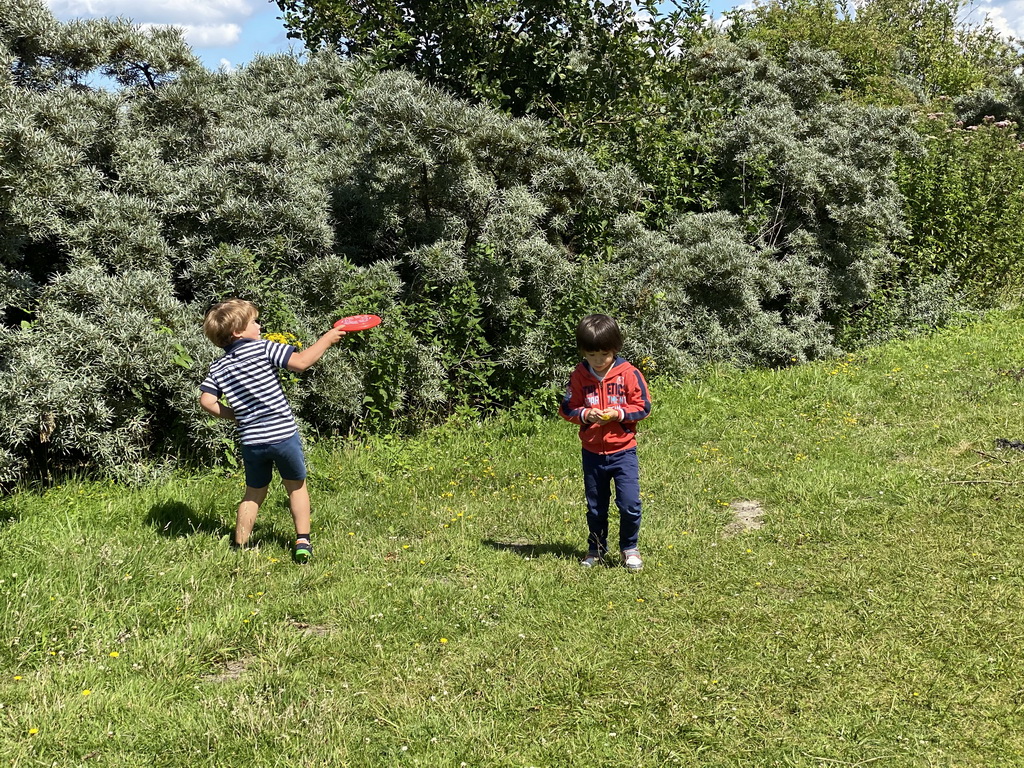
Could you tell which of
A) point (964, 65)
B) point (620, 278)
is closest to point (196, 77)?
point (620, 278)

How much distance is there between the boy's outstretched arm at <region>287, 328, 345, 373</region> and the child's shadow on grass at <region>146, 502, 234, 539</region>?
129cm

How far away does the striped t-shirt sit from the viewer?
4.60 m

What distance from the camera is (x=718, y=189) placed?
10.5 metres

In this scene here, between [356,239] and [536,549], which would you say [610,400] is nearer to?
[536,549]

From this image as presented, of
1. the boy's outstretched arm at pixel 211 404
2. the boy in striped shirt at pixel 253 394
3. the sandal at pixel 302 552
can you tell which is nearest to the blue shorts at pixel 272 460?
the boy in striped shirt at pixel 253 394

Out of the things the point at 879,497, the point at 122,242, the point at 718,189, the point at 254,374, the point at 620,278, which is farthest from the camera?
the point at 718,189

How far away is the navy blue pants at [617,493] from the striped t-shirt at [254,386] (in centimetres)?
176

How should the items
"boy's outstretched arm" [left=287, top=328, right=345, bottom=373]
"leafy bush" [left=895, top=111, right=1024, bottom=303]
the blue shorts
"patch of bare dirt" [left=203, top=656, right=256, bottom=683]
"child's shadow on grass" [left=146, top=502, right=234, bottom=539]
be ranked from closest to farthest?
"patch of bare dirt" [left=203, top=656, right=256, bottom=683] → "boy's outstretched arm" [left=287, top=328, right=345, bottom=373] → the blue shorts → "child's shadow on grass" [left=146, top=502, right=234, bottom=539] → "leafy bush" [left=895, top=111, right=1024, bottom=303]

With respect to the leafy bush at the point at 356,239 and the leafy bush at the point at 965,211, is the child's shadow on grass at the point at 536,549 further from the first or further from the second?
the leafy bush at the point at 965,211

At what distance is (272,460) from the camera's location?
477 cm

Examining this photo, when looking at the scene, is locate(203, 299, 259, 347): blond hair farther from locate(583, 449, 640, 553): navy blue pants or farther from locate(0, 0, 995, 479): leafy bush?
locate(583, 449, 640, 553): navy blue pants

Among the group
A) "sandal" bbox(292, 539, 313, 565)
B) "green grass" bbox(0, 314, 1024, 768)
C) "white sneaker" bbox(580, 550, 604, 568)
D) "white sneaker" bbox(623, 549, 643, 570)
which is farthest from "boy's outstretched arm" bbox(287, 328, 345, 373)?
"white sneaker" bbox(623, 549, 643, 570)

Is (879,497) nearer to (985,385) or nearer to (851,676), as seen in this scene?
(851,676)

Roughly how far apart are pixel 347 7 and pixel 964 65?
2159 cm
